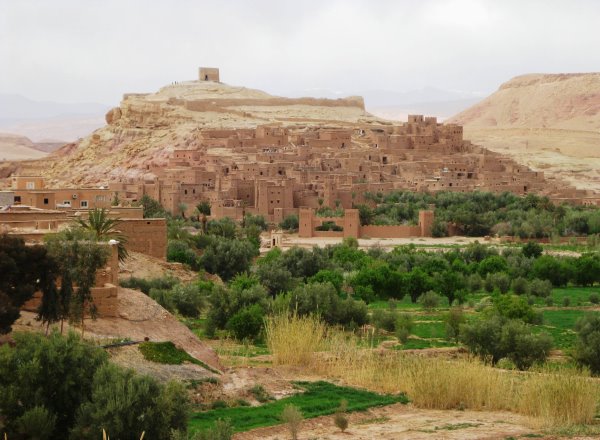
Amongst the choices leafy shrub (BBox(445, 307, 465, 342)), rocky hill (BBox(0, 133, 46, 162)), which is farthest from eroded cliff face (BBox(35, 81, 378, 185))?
leafy shrub (BBox(445, 307, 465, 342))

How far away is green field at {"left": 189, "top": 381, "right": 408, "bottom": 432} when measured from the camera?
13930 mm

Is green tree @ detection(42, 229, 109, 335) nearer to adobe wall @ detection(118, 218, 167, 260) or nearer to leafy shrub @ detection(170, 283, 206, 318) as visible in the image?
leafy shrub @ detection(170, 283, 206, 318)

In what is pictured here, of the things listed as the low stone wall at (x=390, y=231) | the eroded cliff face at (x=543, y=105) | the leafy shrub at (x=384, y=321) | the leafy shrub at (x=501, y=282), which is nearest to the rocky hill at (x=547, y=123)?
the eroded cliff face at (x=543, y=105)

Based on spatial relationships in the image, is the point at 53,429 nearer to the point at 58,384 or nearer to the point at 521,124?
the point at 58,384

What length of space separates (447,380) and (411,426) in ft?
4.90

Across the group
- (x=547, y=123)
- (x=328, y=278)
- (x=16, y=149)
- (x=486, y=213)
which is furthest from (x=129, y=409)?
(x=547, y=123)

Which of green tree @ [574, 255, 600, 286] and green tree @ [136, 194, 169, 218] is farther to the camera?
green tree @ [136, 194, 169, 218]

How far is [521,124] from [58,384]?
129849 mm

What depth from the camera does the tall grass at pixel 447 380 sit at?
1438cm

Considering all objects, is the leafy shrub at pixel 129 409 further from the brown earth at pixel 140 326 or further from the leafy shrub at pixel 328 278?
the leafy shrub at pixel 328 278

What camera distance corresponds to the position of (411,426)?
14219mm

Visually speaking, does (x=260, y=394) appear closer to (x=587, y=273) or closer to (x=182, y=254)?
(x=182, y=254)

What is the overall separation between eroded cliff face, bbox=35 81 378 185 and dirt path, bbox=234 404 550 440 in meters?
49.3

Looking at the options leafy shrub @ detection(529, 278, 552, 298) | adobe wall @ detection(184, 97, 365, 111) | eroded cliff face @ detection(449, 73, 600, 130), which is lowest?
leafy shrub @ detection(529, 278, 552, 298)
